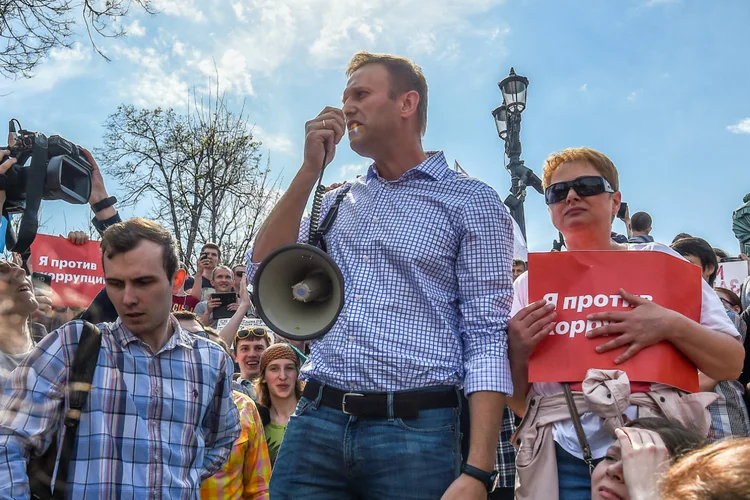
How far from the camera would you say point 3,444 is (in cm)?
226

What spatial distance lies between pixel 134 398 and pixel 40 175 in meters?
0.83

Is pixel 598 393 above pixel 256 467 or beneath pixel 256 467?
above

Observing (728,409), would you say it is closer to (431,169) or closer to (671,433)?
(671,433)

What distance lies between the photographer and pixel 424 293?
2238mm

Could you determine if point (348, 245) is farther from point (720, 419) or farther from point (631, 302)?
point (720, 419)

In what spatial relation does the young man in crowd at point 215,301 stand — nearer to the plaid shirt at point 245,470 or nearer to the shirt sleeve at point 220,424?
the plaid shirt at point 245,470

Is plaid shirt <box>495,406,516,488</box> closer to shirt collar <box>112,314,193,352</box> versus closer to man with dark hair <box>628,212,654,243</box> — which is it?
shirt collar <box>112,314,193,352</box>

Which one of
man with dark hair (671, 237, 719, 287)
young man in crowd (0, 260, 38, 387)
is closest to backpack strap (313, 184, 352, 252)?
young man in crowd (0, 260, 38, 387)

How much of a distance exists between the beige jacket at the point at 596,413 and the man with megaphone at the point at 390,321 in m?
0.18

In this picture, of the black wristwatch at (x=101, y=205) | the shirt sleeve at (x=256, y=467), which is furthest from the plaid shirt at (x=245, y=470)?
the black wristwatch at (x=101, y=205)

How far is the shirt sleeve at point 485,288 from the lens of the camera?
7.06ft

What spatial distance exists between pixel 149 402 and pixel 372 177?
1121 mm

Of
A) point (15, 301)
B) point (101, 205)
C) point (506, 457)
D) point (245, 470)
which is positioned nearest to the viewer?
point (101, 205)

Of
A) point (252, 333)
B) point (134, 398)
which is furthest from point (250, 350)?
point (134, 398)
